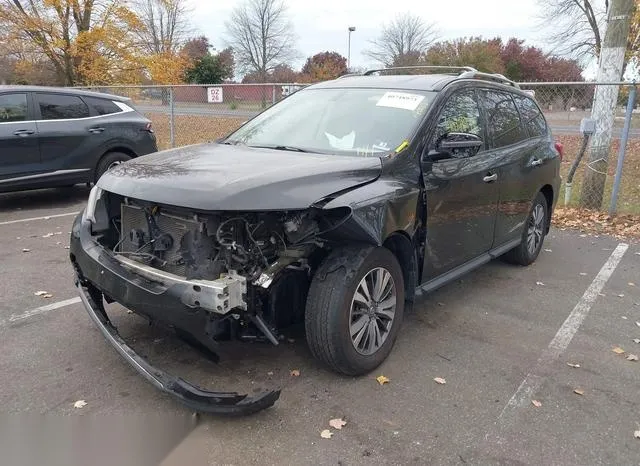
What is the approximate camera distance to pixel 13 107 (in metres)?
7.54

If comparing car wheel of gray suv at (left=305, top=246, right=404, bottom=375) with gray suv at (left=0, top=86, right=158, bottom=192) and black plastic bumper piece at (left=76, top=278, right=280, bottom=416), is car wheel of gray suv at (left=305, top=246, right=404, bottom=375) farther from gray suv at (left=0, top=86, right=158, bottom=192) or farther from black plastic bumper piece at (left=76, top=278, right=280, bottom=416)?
gray suv at (left=0, top=86, right=158, bottom=192)

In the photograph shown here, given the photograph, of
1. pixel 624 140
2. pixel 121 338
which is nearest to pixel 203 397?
pixel 121 338

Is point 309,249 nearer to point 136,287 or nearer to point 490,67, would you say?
point 136,287

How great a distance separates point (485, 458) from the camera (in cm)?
274

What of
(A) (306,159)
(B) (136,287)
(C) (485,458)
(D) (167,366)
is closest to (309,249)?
(A) (306,159)

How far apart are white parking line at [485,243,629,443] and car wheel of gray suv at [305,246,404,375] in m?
0.84

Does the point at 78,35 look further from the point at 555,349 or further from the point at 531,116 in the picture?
the point at 555,349

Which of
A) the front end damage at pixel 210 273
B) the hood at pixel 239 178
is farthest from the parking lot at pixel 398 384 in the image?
the hood at pixel 239 178

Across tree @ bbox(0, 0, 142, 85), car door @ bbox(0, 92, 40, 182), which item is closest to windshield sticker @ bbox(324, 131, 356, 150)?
car door @ bbox(0, 92, 40, 182)

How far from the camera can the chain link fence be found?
877 centimetres

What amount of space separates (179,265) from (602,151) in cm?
745

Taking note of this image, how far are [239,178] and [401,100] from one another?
1657 millimetres

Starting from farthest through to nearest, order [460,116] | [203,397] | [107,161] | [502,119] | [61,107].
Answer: [107,161], [61,107], [502,119], [460,116], [203,397]

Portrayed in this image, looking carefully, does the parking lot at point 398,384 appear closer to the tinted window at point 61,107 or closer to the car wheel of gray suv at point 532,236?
the car wheel of gray suv at point 532,236
